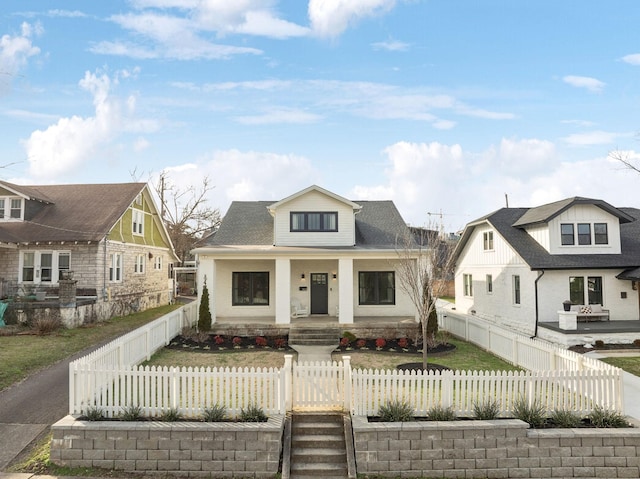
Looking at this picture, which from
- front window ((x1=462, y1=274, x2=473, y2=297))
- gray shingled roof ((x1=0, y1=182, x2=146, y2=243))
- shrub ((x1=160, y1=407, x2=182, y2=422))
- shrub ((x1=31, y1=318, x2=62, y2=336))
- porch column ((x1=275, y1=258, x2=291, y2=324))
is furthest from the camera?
front window ((x1=462, y1=274, x2=473, y2=297))

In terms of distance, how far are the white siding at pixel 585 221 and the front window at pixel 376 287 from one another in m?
7.24

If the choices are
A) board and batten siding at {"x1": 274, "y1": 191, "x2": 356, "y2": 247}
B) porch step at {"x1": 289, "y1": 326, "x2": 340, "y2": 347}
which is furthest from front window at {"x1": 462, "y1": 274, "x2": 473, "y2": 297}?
porch step at {"x1": 289, "y1": 326, "x2": 340, "y2": 347}

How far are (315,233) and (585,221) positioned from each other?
12094mm

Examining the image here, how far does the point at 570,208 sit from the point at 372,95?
33.1ft

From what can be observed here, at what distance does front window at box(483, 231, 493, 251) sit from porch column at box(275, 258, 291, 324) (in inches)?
431

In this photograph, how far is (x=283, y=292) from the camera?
656 inches

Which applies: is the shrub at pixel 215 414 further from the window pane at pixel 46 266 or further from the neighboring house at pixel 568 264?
the window pane at pixel 46 266

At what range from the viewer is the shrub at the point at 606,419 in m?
7.35

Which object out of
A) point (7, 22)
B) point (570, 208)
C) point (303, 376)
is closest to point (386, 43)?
point (570, 208)

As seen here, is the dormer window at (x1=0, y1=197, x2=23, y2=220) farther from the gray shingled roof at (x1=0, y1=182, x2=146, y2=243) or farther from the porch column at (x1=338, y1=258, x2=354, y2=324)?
the porch column at (x1=338, y1=258, x2=354, y2=324)

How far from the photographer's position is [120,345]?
999 cm

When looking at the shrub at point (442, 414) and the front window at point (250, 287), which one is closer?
the shrub at point (442, 414)

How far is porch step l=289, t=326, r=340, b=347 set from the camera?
15.3m

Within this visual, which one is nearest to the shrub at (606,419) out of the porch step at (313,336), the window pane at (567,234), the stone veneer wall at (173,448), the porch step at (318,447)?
the porch step at (318,447)
